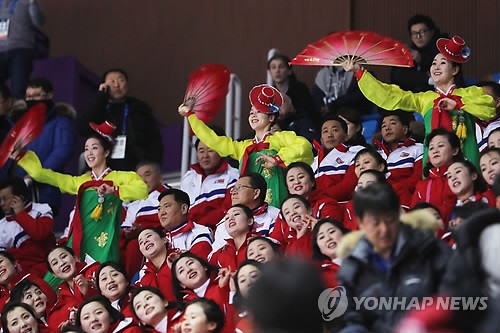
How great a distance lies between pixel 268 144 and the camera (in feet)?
26.0

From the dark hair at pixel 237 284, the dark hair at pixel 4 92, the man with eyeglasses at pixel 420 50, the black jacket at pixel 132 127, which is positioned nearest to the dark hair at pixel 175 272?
the dark hair at pixel 237 284

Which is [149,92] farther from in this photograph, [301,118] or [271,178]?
[271,178]

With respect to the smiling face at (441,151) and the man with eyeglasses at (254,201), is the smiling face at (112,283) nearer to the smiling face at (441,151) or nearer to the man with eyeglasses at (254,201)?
the man with eyeglasses at (254,201)

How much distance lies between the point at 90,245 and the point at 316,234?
196 cm

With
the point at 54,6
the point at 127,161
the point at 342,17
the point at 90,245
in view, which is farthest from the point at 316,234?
the point at 54,6

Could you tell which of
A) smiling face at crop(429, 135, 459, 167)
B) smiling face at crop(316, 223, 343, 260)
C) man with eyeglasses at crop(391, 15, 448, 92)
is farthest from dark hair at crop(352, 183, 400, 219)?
man with eyeglasses at crop(391, 15, 448, 92)

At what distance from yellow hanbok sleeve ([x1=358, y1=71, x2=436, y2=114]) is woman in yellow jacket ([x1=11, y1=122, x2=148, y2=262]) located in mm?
1508

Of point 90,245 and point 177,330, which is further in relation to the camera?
point 90,245

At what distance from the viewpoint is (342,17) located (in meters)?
10.6

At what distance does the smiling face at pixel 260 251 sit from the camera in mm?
6582

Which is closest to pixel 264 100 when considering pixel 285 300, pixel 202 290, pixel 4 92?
pixel 202 290

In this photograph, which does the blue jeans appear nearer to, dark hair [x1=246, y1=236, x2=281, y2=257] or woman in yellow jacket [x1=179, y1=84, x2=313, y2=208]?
woman in yellow jacket [x1=179, y1=84, x2=313, y2=208]

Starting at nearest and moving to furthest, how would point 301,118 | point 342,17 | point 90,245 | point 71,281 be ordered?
point 71,281, point 90,245, point 301,118, point 342,17

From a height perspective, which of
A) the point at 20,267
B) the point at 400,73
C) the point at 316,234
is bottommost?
the point at 20,267
